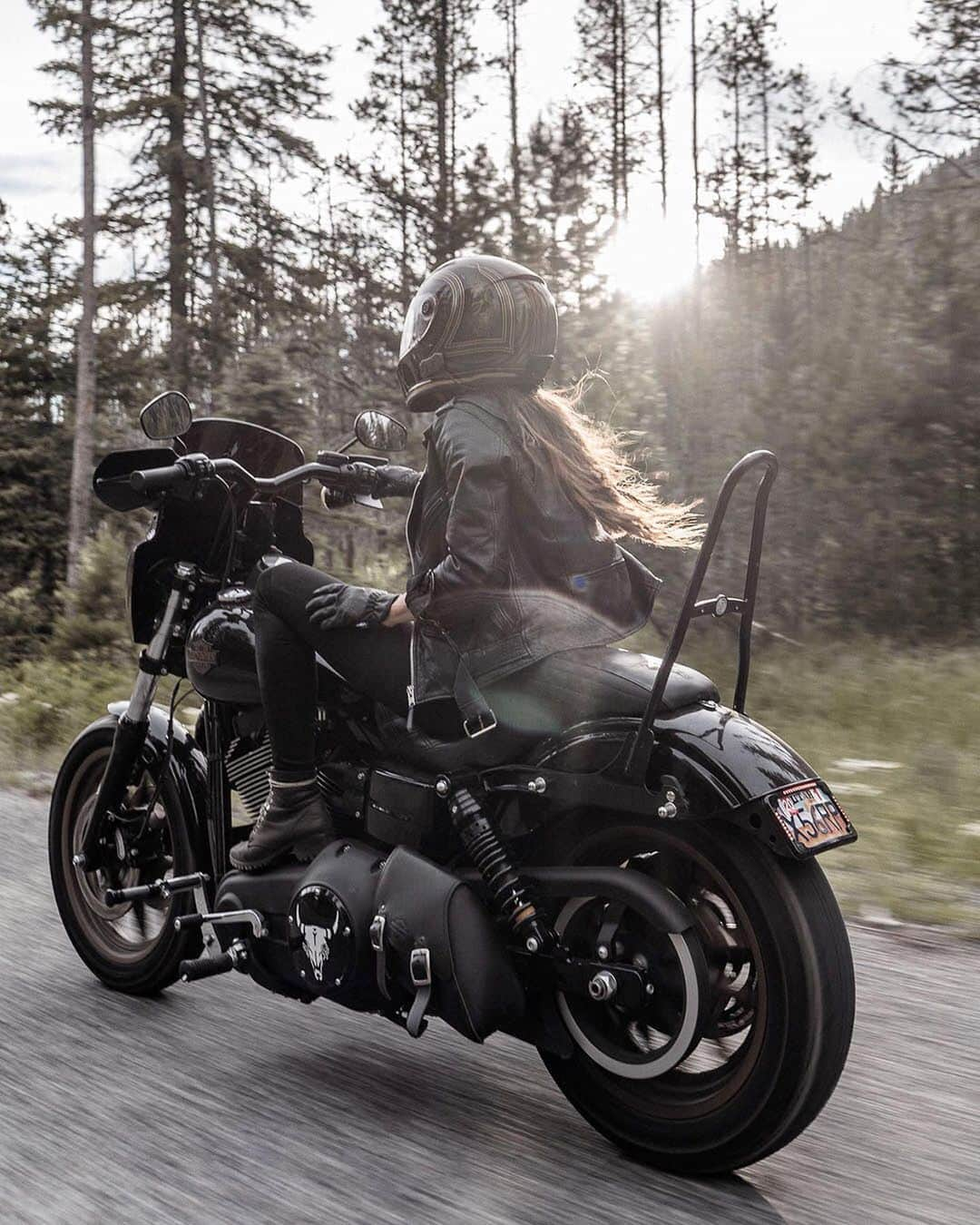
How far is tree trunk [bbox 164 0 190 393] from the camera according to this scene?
74.6ft

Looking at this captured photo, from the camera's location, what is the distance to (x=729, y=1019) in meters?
2.85

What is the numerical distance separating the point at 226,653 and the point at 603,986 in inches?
55.3

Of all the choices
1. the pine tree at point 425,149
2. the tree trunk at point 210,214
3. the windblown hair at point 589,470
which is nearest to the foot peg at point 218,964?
the windblown hair at point 589,470

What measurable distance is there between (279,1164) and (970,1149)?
153 cm

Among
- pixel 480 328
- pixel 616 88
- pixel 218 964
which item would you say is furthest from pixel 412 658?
pixel 616 88

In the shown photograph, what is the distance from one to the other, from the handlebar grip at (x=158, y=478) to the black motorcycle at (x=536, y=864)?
0.01 meters

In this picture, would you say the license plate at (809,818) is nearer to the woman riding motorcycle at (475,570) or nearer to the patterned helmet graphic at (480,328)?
the woman riding motorcycle at (475,570)

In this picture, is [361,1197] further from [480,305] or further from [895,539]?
[895,539]

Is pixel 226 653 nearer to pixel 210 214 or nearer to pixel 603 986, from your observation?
pixel 603 986

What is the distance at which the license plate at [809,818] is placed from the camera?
262 centimetres

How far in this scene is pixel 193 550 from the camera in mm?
3854

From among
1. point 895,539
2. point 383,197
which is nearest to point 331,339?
point 383,197

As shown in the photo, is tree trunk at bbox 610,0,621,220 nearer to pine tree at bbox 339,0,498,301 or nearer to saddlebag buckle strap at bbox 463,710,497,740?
pine tree at bbox 339,0,498,301

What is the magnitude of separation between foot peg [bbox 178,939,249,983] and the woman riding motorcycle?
25cm
